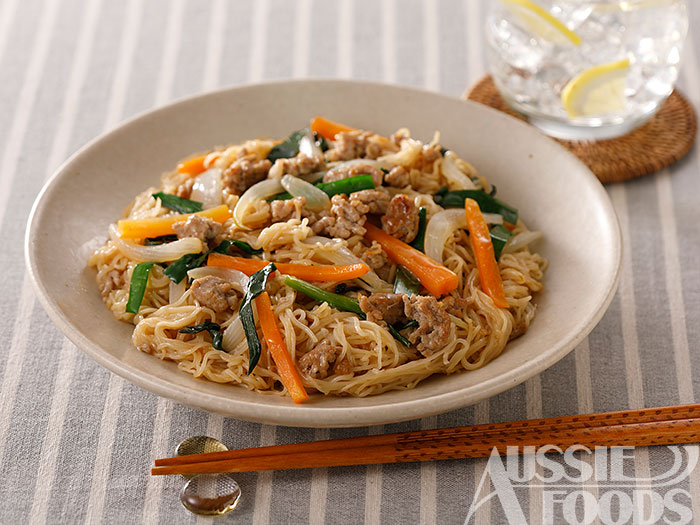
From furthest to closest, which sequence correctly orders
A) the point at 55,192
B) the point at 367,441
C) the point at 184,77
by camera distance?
the point at 184,77 < the point at 55,192 < the point at 367,441

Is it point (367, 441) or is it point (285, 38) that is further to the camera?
point (285, 38)

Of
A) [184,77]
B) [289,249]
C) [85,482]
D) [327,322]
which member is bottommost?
[85,482]

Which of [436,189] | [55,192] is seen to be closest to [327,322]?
[436,189]

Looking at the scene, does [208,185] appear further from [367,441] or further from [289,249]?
[367,441]

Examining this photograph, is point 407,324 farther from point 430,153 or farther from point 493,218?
point 430,153

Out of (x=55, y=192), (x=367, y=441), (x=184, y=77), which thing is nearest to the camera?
(x=367, y=441)

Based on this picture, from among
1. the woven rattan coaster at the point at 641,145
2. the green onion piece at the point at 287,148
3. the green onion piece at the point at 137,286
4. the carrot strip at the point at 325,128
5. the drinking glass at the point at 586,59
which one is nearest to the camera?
the green onion piece at the point at 137,286

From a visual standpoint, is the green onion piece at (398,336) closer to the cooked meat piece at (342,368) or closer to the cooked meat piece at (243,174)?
the cooked meat piece at (342,368)

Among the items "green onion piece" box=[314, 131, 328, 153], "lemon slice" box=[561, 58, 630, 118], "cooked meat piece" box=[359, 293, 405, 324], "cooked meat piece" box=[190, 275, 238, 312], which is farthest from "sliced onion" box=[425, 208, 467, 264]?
"lemon slice" box=[561, 58, 630, 118]

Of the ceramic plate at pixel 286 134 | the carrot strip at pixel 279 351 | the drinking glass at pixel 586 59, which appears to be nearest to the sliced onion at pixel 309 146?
the ceramic plate at pixel 286 134
